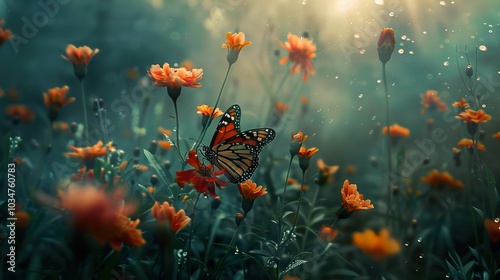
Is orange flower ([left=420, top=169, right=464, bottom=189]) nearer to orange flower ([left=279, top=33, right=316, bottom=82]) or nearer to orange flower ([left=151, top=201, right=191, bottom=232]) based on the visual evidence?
orange flower ([left=279, top=33, right=316, bottom=82])

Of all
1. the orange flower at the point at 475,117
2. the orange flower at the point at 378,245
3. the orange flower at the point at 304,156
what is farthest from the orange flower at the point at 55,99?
the orange flower at the point at 475,117

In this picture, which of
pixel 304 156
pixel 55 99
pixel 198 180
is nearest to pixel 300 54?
pixel 304 156

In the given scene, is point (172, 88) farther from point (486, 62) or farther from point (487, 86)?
point (486, 62)

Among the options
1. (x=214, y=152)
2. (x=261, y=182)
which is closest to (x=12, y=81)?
(x=261, y=182)

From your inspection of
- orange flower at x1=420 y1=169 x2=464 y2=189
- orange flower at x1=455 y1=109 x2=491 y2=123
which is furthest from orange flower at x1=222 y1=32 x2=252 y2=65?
orange flower at x1=420 y1=169 x2=464 y2=189

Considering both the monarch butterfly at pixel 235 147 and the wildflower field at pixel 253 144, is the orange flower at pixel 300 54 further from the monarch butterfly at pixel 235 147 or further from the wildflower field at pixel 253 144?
the monarch butterfly at pixel 235 147

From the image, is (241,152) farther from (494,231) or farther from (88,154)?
(494,231)
